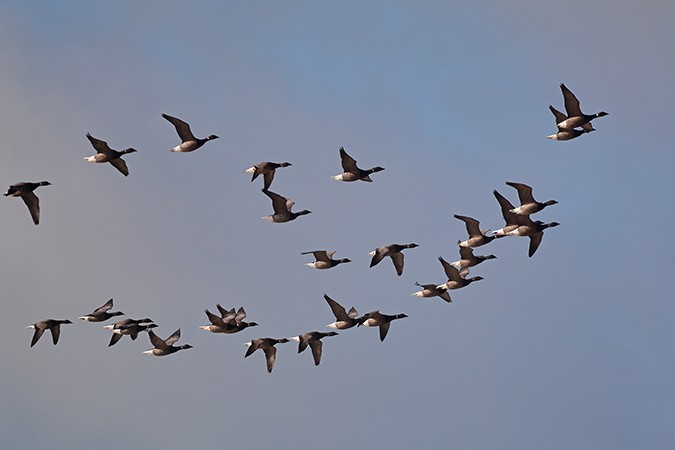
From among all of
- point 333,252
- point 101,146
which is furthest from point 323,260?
point 101,146

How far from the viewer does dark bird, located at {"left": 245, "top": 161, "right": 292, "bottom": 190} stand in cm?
6888

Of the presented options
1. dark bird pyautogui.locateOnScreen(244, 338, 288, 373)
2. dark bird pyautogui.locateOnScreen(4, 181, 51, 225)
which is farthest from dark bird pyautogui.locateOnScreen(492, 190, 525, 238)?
dark bird pyautogui.locateOnScreen(4, 181, 51, 225)

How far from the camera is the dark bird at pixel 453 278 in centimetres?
7138

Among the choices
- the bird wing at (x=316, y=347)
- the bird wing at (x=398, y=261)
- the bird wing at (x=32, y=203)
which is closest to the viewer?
the bird wing at (x=32, y=203)

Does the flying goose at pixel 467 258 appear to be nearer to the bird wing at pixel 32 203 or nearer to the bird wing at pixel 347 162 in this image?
the bird wing at pixel 347 162

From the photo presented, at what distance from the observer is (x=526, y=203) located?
66438mm

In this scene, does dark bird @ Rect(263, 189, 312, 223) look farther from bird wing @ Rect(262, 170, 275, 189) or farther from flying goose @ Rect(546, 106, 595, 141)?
flying goose @ Rect(546, 106, 595, 141)

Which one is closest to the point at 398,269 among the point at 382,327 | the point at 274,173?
the point at 382,327

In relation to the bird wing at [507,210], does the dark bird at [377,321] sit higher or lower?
lower

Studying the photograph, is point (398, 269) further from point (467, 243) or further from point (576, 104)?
point (576, 104)

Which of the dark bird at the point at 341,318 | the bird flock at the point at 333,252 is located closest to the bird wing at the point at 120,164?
the bird flock at the point at 333,252

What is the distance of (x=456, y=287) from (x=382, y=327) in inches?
144

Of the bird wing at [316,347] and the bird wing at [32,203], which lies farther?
the bird wing at [316,347]

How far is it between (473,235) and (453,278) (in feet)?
10.9
